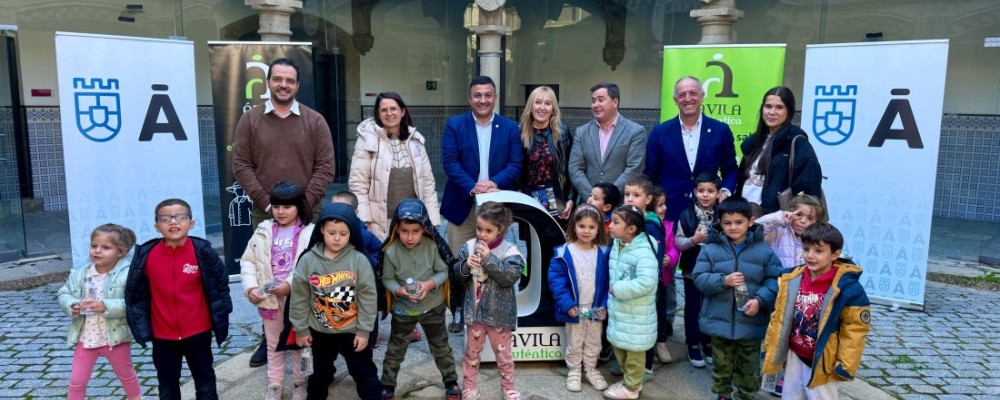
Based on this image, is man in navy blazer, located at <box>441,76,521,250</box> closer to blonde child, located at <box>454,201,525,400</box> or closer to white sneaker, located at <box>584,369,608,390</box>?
blonde child, located at <box>454,201,525,400</box>

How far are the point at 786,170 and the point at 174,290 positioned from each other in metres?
3.15

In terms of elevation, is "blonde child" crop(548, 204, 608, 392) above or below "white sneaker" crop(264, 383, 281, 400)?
above

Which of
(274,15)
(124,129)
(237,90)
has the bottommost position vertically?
(124,129)

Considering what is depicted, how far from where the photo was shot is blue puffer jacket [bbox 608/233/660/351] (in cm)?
330

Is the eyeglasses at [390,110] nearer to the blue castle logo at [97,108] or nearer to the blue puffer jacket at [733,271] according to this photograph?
the blue puffer jacket at [733,271]

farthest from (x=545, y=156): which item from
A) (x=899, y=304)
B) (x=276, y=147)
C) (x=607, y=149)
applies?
(x=899, y=304)

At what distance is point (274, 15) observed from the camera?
6.82m

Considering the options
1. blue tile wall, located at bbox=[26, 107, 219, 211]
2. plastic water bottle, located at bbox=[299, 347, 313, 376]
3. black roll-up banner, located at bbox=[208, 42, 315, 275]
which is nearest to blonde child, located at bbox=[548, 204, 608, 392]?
plastic water bottle, located at bbox=[299, 347, 313, 376]

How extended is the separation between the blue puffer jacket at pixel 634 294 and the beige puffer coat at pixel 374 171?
4.21ft

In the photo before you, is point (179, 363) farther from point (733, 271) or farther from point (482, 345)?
point (733, 271)

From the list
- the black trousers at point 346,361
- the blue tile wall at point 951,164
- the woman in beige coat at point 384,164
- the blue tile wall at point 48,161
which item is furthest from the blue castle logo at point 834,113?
the blue tile wall at point 48,161

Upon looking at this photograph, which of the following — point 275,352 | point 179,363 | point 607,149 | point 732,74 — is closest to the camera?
point 179,363

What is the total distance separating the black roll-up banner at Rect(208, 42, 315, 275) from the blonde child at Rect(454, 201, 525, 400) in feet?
9.15

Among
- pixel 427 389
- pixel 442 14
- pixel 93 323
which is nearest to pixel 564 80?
pixel 442 14
